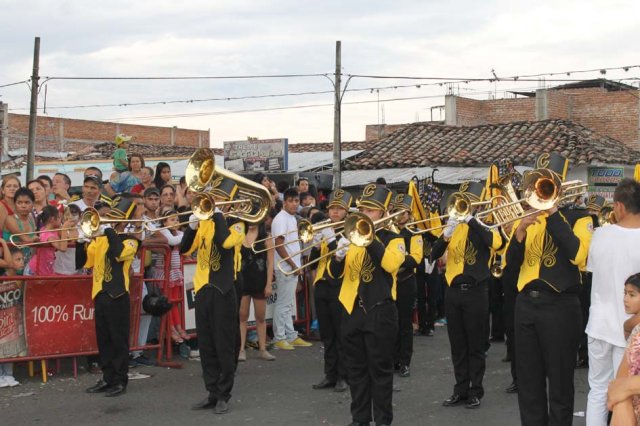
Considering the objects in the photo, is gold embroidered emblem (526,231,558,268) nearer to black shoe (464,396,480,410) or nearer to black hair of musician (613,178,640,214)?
black hair of musician (613,178,640,214)

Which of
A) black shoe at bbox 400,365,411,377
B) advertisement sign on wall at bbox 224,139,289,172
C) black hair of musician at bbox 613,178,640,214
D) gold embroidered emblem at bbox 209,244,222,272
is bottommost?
black shoe at bbox 400,365,411,377

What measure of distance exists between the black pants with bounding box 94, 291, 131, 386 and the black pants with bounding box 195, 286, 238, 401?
0.96 m

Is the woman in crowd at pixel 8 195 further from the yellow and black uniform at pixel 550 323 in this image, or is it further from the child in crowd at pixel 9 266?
the yellow and black uniform at pixel 550 323

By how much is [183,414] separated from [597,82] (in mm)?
31413

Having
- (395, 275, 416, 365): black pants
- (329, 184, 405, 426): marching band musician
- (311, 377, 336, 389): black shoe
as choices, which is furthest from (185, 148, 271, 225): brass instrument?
(395, 275, 416, 365): black pants

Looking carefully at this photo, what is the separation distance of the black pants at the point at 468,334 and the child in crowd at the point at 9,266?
171 inches

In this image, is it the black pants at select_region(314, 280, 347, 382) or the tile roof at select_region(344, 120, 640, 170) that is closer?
the black pants at select_region(314, 280, 347, 382)

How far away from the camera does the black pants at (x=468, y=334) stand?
25.2 ft

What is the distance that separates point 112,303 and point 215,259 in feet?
4.01

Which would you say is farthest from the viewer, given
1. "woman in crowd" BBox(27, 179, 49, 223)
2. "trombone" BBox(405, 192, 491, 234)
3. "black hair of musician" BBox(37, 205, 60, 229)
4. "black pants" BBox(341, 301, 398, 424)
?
"woman in crowd" BBox(27, 179, 49, 223)

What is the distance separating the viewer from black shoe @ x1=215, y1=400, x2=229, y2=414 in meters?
7.44

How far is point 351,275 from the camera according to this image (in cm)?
680

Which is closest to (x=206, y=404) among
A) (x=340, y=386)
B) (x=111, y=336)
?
(x=111, y=336)

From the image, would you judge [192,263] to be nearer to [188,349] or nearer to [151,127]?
[188,349]
